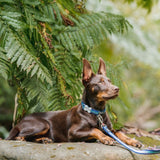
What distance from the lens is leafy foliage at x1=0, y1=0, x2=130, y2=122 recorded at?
10.1ft

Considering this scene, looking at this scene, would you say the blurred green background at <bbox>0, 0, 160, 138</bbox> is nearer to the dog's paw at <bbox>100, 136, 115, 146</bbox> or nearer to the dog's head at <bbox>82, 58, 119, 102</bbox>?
the dog's head at <bbox>82, 58, 119, 102</bbox>

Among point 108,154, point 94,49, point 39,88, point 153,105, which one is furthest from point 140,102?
point 108,154

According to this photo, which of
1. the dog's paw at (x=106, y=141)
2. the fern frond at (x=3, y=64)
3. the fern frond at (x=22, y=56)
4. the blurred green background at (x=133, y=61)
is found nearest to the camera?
the dog's paw at (x=106, y=141)

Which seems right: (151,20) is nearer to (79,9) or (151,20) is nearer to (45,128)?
(79,9)

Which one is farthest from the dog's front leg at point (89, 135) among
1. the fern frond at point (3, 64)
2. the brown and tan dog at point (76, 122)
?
the fern frond at point (3, 64)

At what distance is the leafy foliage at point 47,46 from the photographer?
3090 millimetres

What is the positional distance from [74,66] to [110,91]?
1.04 meters

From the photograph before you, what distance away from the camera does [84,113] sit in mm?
2994

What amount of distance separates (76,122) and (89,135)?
0.23 metres

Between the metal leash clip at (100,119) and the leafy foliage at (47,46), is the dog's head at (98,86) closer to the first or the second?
the metal leash clip at (100,119)

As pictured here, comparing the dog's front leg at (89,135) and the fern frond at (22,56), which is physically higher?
the fern frond at (22,56)

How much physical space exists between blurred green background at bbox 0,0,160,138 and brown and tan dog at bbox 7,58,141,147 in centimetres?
62

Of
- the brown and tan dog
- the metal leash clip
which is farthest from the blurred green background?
the metal leash clip

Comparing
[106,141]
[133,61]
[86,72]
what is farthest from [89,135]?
[133,61]
